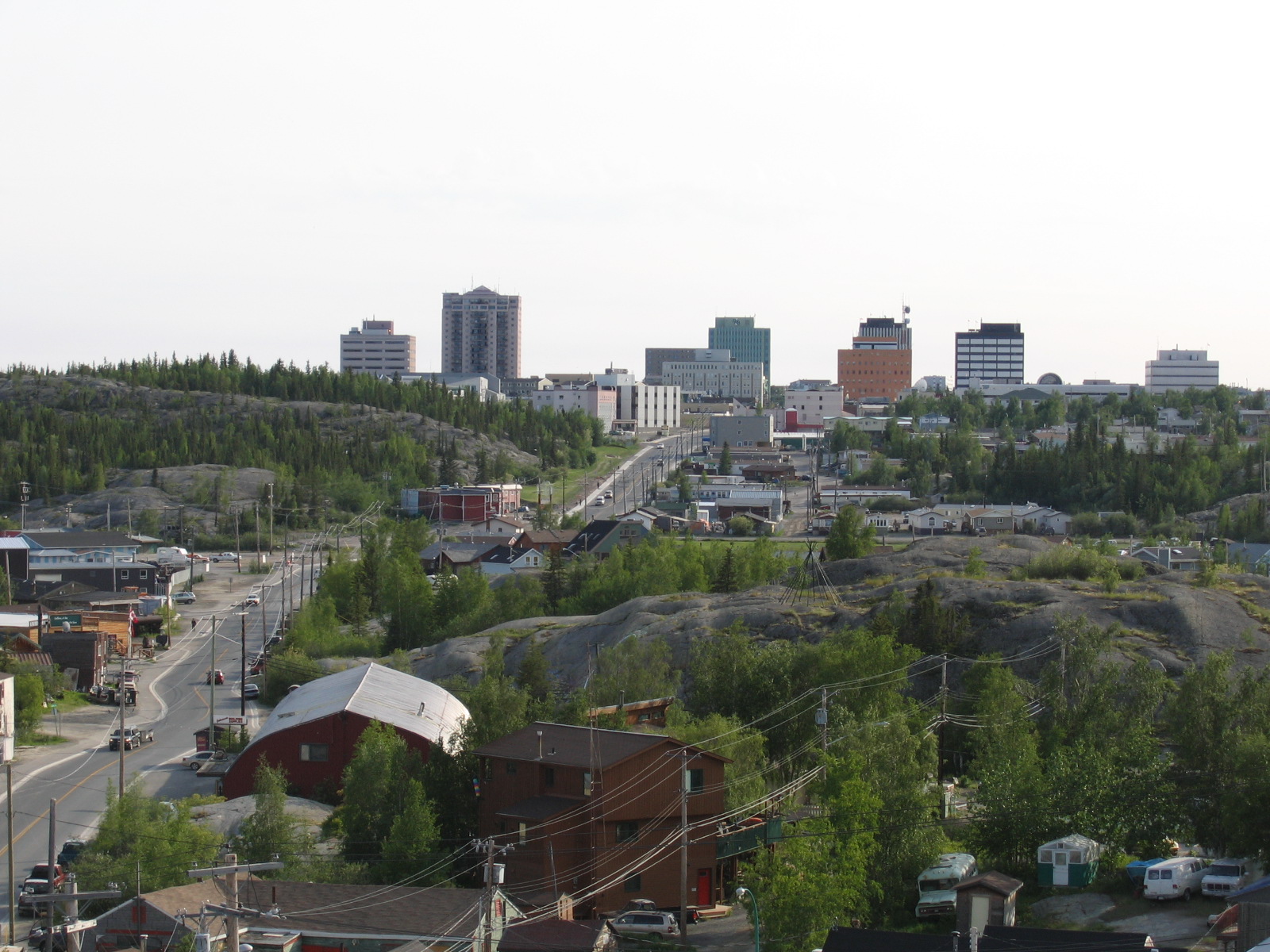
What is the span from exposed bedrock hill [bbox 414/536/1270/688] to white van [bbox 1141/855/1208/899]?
14.8 meters

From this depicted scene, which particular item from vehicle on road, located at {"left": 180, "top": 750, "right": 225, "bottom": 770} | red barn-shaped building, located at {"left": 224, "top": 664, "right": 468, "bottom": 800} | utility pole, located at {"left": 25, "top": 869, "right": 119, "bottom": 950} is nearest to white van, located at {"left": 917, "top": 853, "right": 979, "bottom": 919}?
red barn-shaped building, located at {"left": 224, "top": 664, "right": 468, "bottom": 800}

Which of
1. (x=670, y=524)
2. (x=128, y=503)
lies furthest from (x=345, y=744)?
(x=128, y=503)

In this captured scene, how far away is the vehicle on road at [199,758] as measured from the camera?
38156mm

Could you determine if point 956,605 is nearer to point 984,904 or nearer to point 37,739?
point 984,904

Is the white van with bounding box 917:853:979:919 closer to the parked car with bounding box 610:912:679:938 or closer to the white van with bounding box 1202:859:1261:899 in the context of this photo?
the white van with bounding box 1202:859:1261:899

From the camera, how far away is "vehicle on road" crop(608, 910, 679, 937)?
961 inches

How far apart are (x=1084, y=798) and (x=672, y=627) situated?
793 inches

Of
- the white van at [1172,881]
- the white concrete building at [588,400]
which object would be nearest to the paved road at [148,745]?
the white van at [1172,881]

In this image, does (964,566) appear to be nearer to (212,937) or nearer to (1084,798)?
(1084,798)

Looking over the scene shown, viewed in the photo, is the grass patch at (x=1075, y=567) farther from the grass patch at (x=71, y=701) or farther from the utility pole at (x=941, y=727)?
the grass patch at (x=71, y=701)

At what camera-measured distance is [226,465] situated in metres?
114

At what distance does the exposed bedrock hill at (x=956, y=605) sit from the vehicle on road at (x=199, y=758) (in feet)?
28.4

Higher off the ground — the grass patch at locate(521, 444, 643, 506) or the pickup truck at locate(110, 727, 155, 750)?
the grass patch at locate(521, 444, 643, 506)

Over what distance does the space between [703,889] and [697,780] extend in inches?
77.6
